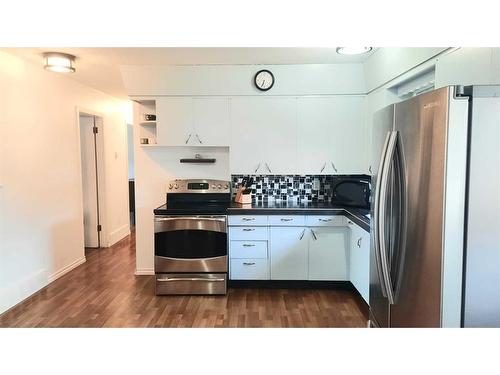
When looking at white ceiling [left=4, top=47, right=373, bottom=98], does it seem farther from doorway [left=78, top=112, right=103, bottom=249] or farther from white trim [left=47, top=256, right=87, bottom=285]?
white trim [left=47, top=256, right=87, bottom=285]

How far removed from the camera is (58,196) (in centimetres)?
395

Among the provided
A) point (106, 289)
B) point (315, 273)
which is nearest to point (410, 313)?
point (315, 273)

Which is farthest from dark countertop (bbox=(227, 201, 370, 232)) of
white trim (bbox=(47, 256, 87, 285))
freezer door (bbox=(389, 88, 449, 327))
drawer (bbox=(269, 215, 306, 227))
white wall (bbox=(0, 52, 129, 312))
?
white trim (bbox=(47, 256, 87, 285))

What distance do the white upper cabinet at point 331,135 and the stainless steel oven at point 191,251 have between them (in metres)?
1.19

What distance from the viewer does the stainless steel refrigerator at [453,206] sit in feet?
4.27

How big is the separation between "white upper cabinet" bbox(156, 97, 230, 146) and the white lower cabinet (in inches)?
66.1

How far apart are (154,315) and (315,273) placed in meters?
1.65

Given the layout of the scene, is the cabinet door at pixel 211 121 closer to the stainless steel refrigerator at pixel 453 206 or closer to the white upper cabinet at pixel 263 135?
the white upper cabinet at pixel 263 135

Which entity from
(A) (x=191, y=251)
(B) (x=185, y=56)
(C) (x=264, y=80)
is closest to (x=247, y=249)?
(A) (x=191, y=251)

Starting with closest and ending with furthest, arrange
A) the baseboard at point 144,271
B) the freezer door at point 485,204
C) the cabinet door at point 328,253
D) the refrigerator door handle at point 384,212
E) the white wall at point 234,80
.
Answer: the freezer door at point 485,204 → the refrigerator door handle at point 384,212 → the cabinet door at point 328,253 → the white wall at point 234,80 → the baseboard at point 144,271

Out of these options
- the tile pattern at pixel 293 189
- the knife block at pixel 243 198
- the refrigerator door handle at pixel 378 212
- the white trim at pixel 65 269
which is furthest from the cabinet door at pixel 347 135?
the white trim at pixel 65 269

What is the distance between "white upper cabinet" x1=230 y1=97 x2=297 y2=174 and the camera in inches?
147
